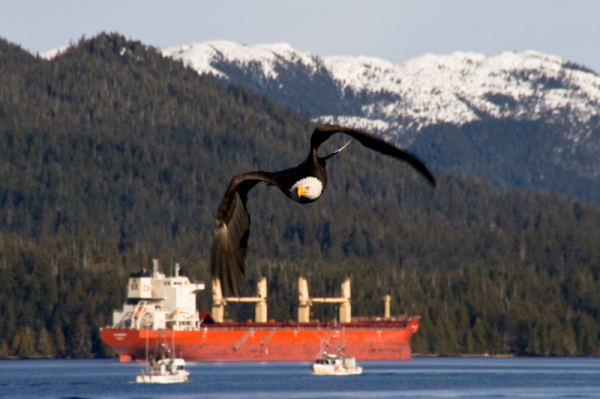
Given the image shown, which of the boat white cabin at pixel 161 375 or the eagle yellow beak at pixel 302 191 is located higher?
the eagle yellow beak at pixel 302 191

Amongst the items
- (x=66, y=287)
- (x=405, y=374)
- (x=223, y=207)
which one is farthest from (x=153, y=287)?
(x=223, y=207)

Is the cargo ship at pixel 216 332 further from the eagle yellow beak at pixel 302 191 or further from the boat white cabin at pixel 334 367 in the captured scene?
the eagle yellow beak at pixel 302 191

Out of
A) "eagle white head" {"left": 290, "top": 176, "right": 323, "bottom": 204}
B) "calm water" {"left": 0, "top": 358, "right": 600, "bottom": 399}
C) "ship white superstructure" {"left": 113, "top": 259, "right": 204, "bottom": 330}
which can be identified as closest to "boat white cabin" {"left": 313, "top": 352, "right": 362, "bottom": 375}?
"calm water" {"left": 0, "top": 358, "right": 600, "bottom": 399}

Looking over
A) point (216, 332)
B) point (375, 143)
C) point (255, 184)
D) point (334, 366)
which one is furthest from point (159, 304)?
point (375, 143)

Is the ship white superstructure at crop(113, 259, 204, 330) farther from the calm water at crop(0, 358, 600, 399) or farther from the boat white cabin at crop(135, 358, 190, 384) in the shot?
the boat white cabin at crop(135, 358, 190, 384)

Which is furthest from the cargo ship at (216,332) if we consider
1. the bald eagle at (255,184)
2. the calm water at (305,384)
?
the bald eagle at (255,184)

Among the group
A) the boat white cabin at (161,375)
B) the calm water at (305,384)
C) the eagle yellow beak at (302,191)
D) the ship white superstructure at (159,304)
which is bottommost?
the calm water at (305,384)
